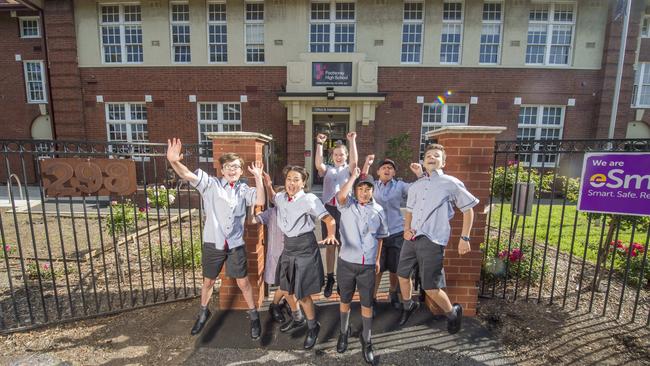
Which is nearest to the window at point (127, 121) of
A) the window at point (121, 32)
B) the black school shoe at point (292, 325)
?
the window at point (121, 32)

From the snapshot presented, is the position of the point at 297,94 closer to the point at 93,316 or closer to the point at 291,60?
the point at 291,60

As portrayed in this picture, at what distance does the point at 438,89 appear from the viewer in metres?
11.7

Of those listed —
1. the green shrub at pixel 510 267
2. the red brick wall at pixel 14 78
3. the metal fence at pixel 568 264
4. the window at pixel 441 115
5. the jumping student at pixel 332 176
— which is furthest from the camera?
the red brick wall at pixel 14 78

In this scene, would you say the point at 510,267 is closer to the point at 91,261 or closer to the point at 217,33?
the point at 91,261

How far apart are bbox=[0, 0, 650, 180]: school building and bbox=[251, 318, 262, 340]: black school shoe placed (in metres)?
8.98

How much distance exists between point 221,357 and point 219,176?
1768 mm

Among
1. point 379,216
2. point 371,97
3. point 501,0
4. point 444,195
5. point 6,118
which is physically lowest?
point 379,216

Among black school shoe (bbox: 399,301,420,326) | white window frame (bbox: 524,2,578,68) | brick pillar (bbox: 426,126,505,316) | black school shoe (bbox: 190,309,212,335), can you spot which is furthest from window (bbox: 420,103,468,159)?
black school shoe (bbox: 190,309,212,335)

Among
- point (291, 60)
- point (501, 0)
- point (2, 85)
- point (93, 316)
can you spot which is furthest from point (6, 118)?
point (501, 0)

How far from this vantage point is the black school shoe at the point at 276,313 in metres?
3.29

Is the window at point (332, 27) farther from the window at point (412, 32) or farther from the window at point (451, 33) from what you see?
the window at point (451, 33)

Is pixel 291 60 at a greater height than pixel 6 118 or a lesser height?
greater

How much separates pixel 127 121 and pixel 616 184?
14754mm

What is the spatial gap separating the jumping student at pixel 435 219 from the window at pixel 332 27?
10253mm
